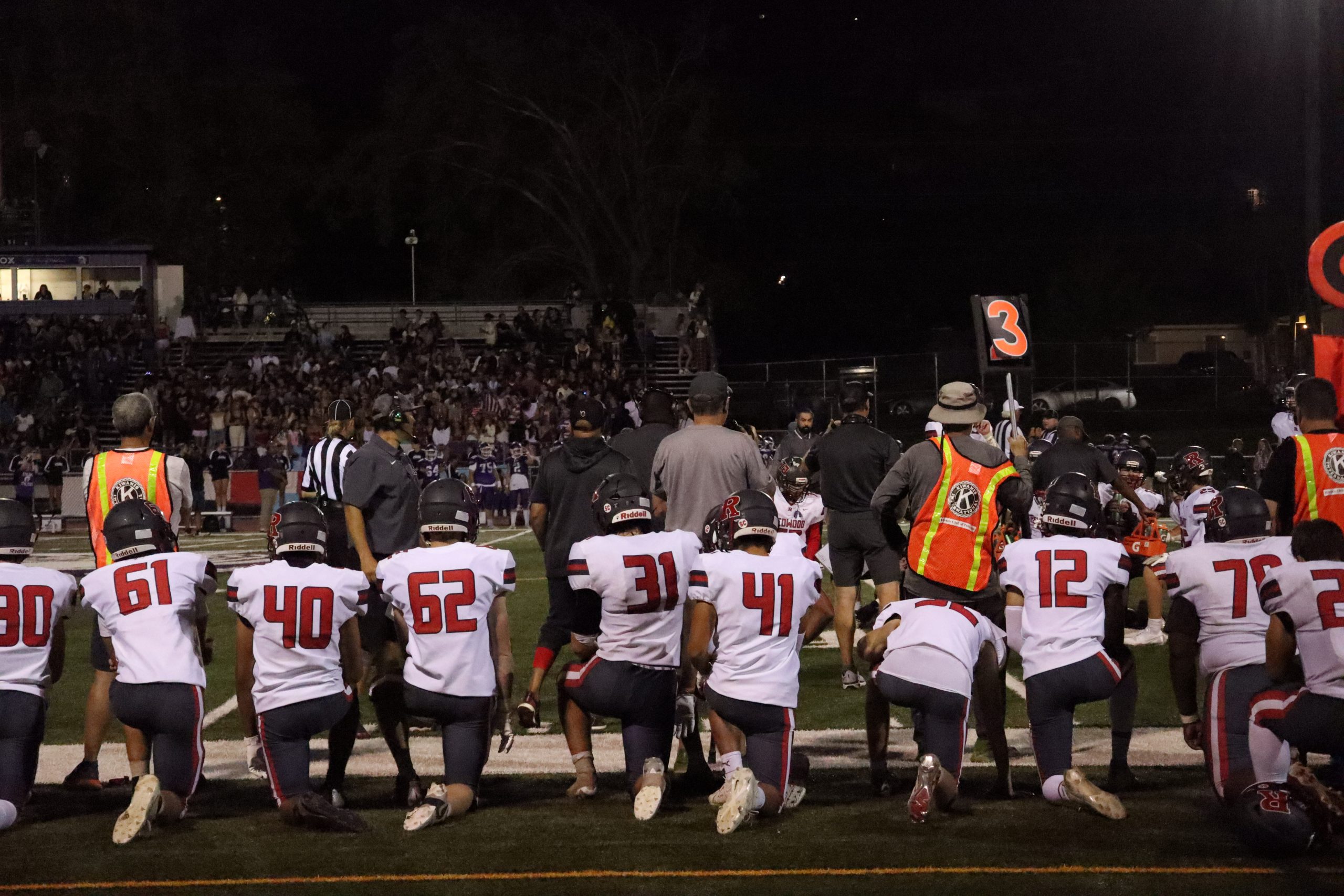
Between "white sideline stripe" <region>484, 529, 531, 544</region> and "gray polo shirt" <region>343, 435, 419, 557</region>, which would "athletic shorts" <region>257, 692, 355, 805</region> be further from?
"white sideline stripe" <region>484, 529, 531, 544</region>

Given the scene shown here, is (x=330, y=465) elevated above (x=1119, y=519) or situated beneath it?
elevated above

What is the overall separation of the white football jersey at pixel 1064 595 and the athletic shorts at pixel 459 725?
2314mm

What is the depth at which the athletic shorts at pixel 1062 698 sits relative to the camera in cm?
654

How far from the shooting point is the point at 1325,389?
785cm

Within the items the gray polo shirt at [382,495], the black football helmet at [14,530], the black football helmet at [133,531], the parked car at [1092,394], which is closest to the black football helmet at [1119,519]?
the gray polo shirt at [382,495]

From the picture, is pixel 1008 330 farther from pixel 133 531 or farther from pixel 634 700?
pixel 133 531

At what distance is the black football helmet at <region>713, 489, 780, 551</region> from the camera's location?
21.8 ft

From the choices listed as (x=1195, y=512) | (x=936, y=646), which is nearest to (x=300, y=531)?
(x=936, y=646)

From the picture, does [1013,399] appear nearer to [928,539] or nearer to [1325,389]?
[1325,389]

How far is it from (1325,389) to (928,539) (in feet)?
7.42

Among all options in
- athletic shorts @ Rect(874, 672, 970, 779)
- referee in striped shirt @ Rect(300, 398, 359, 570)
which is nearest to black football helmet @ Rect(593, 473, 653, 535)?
athletic shorts @ Rect(874, 672, 970, 779)

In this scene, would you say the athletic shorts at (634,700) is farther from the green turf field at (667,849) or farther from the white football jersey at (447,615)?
the white football jersey at (447,615)

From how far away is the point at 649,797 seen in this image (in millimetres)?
6363

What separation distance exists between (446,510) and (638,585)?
0.87 meters
